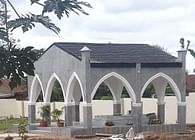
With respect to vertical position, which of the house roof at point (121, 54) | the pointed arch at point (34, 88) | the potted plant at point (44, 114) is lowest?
the potted plant at point (44, 114)

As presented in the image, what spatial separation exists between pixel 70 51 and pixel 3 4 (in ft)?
80.7

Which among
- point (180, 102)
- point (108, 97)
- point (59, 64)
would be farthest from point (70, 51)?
point (108, 97)

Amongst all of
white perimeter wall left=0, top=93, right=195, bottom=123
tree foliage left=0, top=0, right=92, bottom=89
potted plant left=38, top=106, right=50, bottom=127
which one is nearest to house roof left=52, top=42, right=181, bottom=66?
potted plant left=38, top=106, right=50, bottom=127

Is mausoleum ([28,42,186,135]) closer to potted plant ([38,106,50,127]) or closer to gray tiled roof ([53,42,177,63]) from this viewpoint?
gray tiled roof ([53,42,177,63])

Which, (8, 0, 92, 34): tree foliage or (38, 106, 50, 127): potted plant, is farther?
(38, 106, 50, 127): potted plant

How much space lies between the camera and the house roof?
27355mm

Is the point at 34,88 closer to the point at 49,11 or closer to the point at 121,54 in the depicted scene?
the point at 121,54

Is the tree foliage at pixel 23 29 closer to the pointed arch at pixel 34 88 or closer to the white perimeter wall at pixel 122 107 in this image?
the pointed arch at pixel 34 88

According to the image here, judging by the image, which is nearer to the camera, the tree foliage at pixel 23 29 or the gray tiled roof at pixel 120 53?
the tree foliage at pixel 23 29

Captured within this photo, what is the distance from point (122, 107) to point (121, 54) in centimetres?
822

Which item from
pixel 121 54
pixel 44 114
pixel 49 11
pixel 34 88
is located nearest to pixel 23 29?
pixel 49 11

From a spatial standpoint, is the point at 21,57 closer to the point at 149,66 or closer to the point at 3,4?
the point at 3,4

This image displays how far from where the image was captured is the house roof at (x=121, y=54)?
27.4 meters

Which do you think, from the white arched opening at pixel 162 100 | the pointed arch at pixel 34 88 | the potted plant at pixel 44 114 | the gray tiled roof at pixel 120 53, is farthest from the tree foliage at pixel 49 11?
the pointed arch at pixel 34 88
